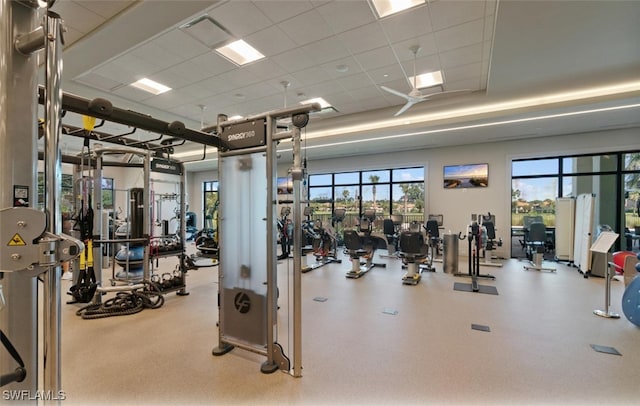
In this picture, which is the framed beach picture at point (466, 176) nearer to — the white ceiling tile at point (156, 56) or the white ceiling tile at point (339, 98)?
the white ceiling tile at point (339, 98)

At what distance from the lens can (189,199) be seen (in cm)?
1511

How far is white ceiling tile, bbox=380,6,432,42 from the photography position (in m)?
3.49

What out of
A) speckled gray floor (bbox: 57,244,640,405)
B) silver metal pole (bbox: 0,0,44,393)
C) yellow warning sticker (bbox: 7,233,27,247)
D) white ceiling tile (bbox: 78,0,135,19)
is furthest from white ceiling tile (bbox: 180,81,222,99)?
yellow warning sticker (bbox: 7,233,27,247)

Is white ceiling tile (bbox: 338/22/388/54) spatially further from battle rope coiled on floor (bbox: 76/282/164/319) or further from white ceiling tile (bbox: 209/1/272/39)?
battle rope coiled on floor (bbox: 76/282/164/319)

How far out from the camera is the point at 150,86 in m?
5.52

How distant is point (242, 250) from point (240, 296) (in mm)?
433

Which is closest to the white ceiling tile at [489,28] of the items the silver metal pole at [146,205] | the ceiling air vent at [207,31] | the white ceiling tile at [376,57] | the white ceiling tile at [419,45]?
the white ceiling tile at [419,45]

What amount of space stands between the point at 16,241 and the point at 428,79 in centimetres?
570

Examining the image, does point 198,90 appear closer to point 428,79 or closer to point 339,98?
point 339,98

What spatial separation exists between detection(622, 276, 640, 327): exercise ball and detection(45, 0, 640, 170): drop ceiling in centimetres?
299

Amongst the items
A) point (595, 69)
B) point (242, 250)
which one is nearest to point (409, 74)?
point (595, 69)

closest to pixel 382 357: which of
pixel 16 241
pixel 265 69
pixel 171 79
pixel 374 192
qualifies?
pixel 16 241

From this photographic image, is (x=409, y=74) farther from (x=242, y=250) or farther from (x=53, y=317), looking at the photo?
(x=53, y=317)

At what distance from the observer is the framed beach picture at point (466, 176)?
8617 millimetres
